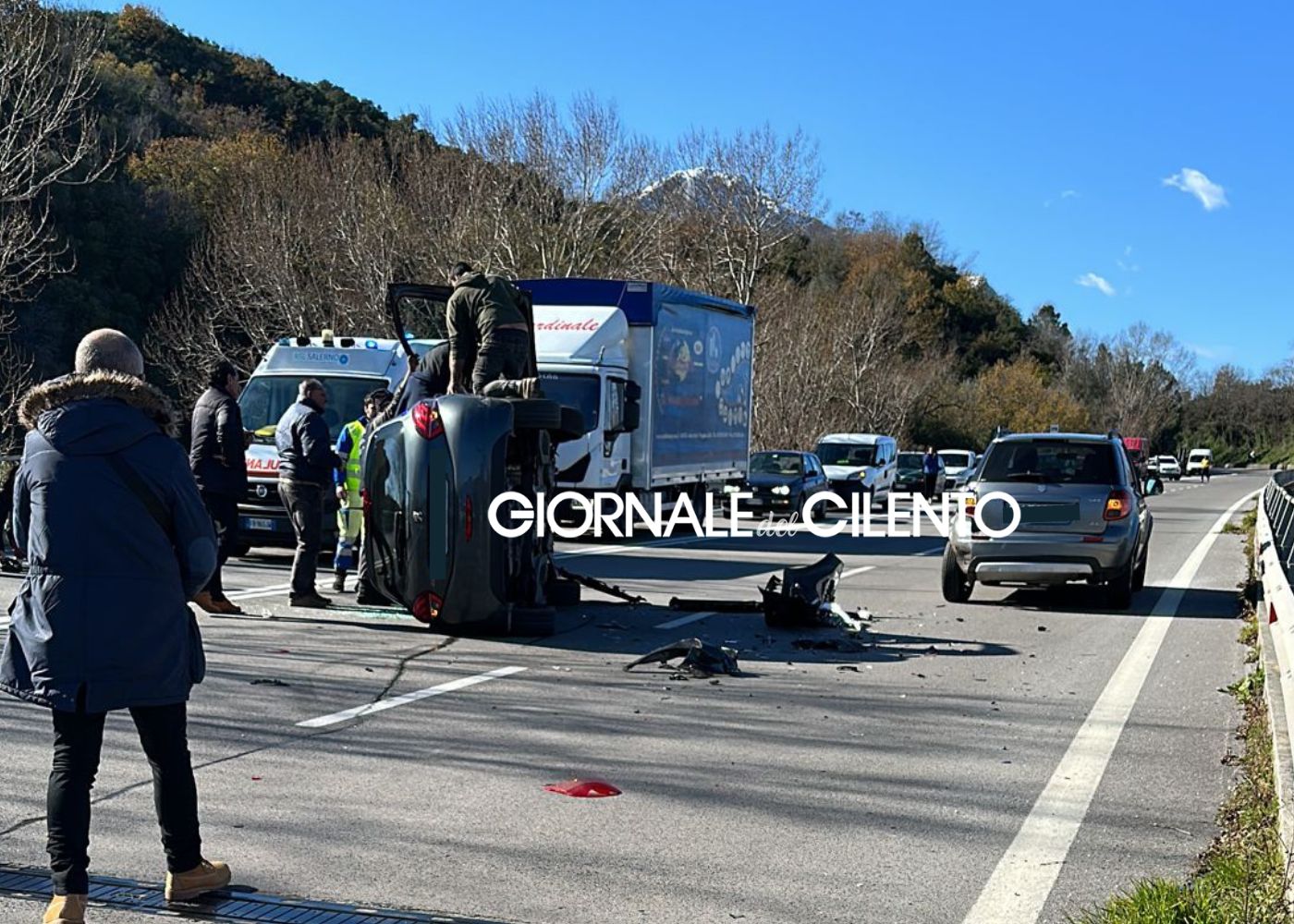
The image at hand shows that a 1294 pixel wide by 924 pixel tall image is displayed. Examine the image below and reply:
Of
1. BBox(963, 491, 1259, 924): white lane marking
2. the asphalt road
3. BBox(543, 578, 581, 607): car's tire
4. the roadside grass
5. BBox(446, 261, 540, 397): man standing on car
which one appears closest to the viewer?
the roadside grass

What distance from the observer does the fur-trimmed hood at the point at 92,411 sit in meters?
4.83

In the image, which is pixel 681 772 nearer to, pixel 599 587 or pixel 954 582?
pixel 599 587

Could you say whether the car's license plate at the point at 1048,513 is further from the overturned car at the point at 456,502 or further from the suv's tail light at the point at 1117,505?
the overturned car at the point at 456,502

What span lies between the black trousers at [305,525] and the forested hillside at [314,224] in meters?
Result: 14.7

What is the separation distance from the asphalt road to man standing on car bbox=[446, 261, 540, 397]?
6.74 feet

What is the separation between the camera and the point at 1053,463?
15.3 m

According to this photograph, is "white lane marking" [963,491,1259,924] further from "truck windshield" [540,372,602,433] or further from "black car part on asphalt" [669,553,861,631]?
"truck windshield" [540,372,602,433]

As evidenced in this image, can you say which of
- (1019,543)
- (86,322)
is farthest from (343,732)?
(86,322)

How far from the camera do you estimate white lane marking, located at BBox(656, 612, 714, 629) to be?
1288cm

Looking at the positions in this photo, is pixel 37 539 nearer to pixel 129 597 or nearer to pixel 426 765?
pixel 129 597

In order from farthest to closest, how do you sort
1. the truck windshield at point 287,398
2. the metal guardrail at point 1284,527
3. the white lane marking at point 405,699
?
the truck windshield at point 287,398, the metal guardrail at point 1284,527, the white lane marking at point 405,699

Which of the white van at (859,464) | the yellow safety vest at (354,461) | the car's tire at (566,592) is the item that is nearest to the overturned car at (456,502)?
the car's tire at (566,592)

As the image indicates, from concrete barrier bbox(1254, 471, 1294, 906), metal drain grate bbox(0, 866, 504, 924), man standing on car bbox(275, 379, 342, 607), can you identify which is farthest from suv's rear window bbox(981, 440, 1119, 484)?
metal drain grate bbox(0, 866, 504, 924)

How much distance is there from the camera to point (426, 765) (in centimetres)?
733
